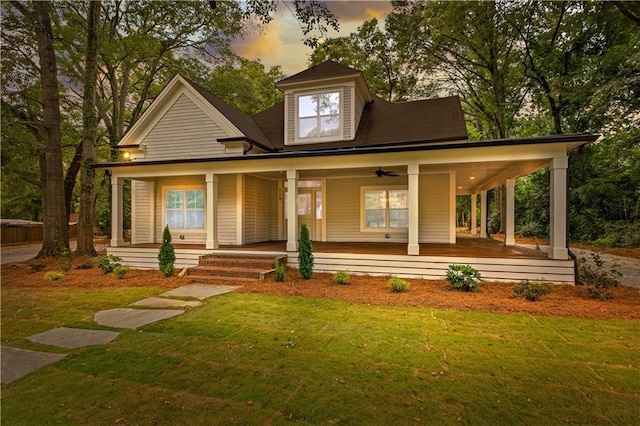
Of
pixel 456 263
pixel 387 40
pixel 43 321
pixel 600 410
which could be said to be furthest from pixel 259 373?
pixel 387 40

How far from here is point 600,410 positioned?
2746 mm

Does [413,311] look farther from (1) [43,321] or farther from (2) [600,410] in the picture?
(1) [43,321]

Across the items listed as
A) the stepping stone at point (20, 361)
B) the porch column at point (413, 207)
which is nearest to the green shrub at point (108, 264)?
the stepping stone at point (20, 361)

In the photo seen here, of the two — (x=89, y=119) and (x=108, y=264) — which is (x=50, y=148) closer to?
(x=89, y=119)

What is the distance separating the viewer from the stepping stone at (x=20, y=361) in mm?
3420

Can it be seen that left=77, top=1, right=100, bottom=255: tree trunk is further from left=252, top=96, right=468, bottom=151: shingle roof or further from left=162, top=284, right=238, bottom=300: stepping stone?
left=162, top=284, right=238, bottom=300: stepping stone

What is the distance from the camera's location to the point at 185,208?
12.0m

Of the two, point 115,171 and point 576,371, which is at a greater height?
point 115,171

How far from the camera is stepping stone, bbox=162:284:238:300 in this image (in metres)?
6.88

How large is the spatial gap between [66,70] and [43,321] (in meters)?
15.3

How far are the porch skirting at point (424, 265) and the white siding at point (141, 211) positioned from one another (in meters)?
3.12

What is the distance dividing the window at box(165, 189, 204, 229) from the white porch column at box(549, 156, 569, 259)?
1088 cm

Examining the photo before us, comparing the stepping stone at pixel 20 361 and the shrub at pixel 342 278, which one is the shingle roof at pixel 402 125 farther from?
the stepping stone at pixel 20 361

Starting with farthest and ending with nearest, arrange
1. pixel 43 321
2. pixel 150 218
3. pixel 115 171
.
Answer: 1. pixel 150 218
2. pixel 115 171
3. pixel 43 321
